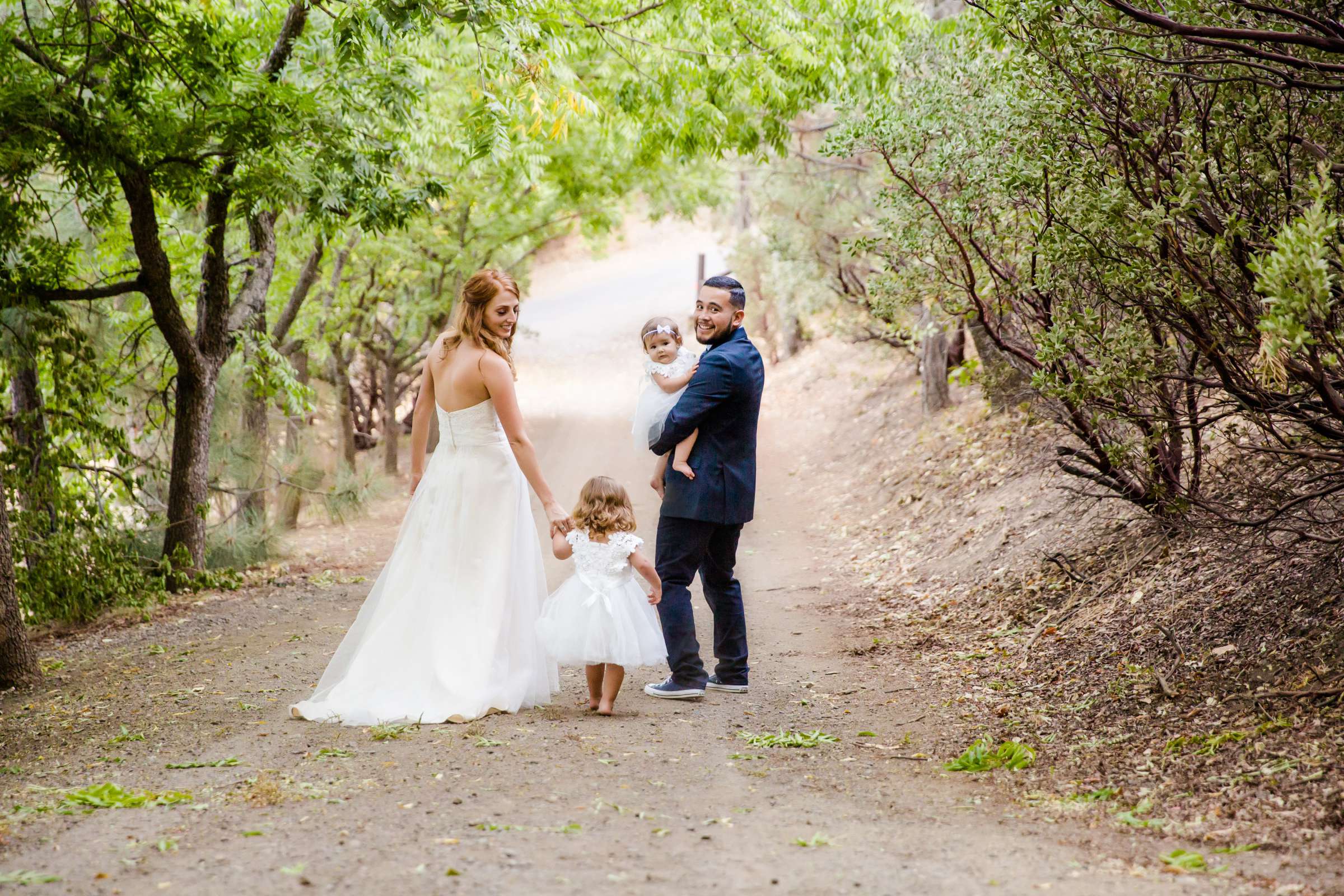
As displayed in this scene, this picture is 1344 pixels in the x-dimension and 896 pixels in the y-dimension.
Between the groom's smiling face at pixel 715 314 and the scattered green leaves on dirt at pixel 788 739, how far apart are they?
6.43 ft

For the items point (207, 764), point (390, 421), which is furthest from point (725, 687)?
point (390, 421)

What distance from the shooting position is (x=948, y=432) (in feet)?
44.9

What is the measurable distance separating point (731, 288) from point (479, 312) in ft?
4.23

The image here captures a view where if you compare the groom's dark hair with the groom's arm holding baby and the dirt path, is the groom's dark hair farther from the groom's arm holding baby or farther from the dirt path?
the dirt path

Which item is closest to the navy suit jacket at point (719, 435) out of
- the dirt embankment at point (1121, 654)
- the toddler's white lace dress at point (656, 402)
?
the toddler's white lace dress at point (656, 402)

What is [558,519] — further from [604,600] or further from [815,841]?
[815,841]

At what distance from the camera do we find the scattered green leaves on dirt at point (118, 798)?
3922 mm

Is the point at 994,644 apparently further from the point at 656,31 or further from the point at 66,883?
the point at 656,31

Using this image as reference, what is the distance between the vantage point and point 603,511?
17.2 feet

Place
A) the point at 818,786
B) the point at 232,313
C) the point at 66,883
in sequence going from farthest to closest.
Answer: the point at 232,313
the point at 818,786
the point at 66,883

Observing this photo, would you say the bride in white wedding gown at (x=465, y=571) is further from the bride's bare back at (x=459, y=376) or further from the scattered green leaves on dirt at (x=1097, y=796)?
the scattered green leaves on dirt at (x=1097, y=796)

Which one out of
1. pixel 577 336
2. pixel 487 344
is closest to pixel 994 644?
pixel 487 344

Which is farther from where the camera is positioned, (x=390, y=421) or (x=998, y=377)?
(x=390, y=421)

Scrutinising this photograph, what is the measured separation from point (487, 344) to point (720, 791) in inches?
95.7
